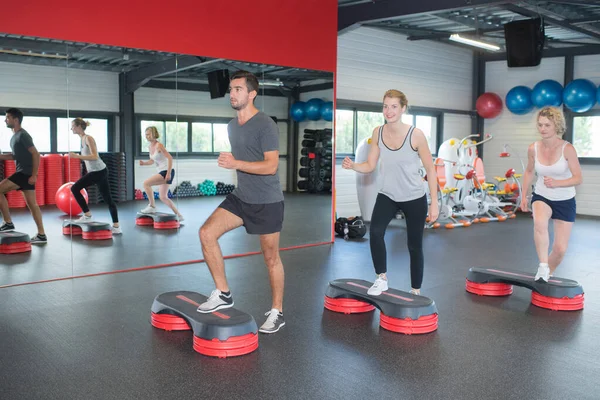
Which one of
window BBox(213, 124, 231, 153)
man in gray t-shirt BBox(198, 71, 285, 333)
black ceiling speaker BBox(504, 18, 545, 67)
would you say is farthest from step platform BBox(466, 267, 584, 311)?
black ceiling speaker BBox(504, 18, 545, 67)

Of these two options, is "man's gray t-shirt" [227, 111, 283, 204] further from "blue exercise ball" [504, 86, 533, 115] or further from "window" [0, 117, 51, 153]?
"blue exercise ball" [504, 86, 533, 115]

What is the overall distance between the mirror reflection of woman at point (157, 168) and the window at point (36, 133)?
0.98 metres

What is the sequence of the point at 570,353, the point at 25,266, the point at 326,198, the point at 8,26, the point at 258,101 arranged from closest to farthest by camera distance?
the point at 570,353 → the point at 8,26 → the point at 25,266 → the point at 258,101 → the point at 326,198

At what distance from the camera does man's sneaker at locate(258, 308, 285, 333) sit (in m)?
3.54

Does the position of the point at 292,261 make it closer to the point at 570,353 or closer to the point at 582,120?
the point at 570,353

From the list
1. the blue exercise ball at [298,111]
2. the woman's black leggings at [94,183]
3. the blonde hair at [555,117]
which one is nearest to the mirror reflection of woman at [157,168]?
the woman's black leggings at [94,183]

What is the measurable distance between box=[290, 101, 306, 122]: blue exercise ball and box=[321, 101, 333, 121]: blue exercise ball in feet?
0.87

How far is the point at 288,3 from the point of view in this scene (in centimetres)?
632

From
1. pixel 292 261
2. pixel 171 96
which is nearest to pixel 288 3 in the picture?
pixel 171 96

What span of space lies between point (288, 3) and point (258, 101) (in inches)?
45.2

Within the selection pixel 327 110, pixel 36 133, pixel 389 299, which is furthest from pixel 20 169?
pixel 327 110

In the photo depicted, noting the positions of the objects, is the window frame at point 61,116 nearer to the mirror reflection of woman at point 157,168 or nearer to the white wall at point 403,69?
the mirror reflection of woman at point 157,168

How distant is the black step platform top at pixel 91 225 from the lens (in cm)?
506

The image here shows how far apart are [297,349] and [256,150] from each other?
1.17 m
